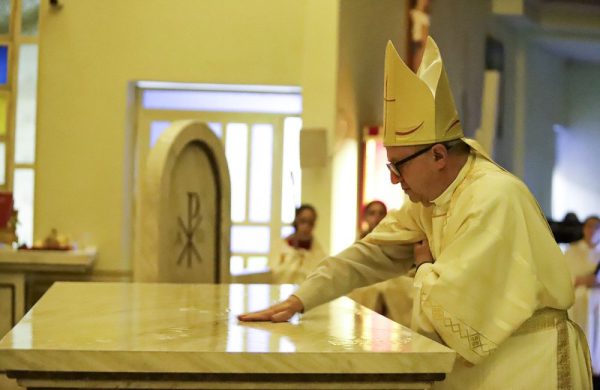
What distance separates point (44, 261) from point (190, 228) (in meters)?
5.44

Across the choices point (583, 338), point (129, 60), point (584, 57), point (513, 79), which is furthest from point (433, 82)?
point (584, 57)

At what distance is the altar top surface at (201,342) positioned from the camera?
2.38 m

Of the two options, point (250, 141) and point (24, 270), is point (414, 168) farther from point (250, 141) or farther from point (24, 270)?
point (250, 141)

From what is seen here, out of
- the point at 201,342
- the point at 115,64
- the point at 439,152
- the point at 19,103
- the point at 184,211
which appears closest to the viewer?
the point at 201,342

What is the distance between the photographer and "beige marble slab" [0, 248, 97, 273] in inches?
392

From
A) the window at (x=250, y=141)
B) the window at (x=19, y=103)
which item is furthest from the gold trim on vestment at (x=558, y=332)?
the window at (x=19, y=103)

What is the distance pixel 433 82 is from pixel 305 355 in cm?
119

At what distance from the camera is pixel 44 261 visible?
399 inches

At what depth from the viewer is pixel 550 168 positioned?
1533 cm

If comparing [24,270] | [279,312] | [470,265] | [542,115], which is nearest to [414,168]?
[470,265]

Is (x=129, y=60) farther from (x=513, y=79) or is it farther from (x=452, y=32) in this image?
(x=513, y=79)

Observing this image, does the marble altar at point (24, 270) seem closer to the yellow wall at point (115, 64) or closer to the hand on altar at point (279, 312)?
the yellow wall at point (115, 64)

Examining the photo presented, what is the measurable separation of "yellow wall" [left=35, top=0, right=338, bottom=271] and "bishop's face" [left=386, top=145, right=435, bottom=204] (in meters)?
8.02

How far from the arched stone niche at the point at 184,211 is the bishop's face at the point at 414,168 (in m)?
1.52
